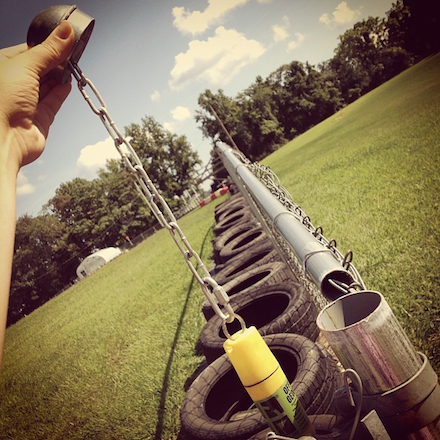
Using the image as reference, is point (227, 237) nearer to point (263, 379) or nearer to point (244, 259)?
point (244, 259)

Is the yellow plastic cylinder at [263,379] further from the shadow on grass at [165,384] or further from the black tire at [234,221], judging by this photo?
the black tire at [234,221]

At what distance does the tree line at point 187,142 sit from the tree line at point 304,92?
20cm

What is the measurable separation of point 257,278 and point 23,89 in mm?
3626

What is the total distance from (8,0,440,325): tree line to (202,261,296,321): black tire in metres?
38.9

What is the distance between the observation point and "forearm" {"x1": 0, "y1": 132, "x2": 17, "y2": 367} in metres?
1.11

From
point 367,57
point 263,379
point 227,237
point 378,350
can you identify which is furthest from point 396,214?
point 367,57

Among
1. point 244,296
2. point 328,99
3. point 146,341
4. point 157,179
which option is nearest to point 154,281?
point 146,341

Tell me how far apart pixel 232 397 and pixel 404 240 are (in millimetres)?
3050

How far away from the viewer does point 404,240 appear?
393 cm

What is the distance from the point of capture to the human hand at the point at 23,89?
1.44m


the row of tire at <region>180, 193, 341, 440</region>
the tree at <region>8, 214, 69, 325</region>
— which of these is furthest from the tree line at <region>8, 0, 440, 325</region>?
the row of tire at <region>180, 193, 341, 440</region>

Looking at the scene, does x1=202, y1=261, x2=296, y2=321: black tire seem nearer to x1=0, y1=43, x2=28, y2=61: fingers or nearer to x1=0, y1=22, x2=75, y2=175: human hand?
x1=0, y1=22, x2=75, y2=175: human hand

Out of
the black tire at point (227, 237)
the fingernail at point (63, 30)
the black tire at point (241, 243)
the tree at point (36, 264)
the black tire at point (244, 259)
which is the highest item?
the tree at point (36, 264)

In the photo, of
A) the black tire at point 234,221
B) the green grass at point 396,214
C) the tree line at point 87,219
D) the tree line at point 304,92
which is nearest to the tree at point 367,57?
the tree line at point 304,92
